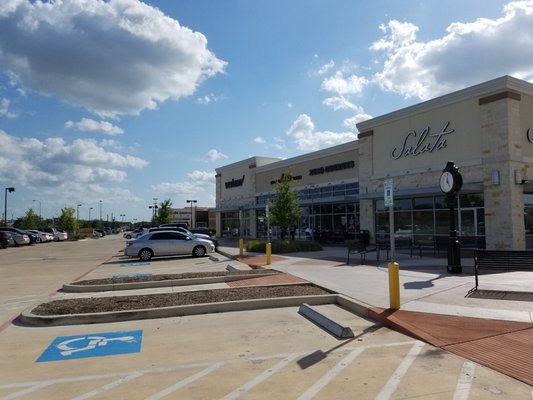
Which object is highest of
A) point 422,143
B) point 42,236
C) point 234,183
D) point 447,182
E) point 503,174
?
point 234,183

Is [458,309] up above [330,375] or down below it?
above

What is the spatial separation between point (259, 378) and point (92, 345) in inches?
123

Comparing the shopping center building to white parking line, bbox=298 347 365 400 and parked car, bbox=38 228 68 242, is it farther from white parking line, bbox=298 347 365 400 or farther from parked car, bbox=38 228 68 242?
parked car, bbox=38 228 68 242

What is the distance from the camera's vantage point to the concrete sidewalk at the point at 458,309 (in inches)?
242

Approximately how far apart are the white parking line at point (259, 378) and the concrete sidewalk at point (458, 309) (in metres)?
2.19

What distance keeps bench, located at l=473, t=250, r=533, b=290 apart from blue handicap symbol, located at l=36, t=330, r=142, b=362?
761cm

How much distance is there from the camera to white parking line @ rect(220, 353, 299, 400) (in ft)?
16.2

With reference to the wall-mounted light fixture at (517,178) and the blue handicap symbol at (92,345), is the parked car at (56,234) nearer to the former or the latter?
the wall-mounted light fixture at (517,178)

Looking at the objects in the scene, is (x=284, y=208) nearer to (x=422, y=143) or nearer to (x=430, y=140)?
(x=422, y=143)

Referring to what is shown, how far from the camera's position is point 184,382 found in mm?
5371

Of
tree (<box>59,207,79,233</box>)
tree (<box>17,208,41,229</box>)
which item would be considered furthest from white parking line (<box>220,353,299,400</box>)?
tree (<box>17,208,41,229</box>)

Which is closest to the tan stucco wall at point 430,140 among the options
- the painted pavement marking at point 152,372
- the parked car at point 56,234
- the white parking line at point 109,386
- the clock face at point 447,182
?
the clock face at point 447,182

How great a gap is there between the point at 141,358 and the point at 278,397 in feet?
7.99

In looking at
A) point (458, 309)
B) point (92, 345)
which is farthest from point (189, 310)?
point (458, 309)
